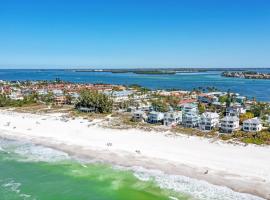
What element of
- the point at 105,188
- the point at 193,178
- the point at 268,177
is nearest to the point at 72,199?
the point at 105,188

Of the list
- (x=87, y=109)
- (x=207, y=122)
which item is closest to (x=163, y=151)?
(x=207, y=122)

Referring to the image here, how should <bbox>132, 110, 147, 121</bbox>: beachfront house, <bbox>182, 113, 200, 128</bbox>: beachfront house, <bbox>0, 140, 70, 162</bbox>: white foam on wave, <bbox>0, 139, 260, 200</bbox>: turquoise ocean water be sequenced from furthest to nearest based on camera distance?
<bbox>132, 110, 147, 121</bbox>: beachfront house, <bbox>182, 113, 200, 128</bbox>: beachfront house, <bbox>0, 140, 70, 162</bbox>: white foam on wave, <bbox>0, 139, 260, 200</bbox>: turquoise ocean water

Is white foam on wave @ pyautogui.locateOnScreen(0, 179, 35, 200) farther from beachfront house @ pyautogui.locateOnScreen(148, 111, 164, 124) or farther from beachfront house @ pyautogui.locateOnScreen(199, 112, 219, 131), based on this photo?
beachfront house @ pyautogui.locateOnScreen(199, 112, 219, 131)

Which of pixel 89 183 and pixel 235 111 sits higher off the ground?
pixel 235 111

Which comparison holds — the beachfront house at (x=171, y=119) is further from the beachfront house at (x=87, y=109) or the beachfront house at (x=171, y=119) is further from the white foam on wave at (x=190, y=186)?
the white foam on wave at (x=190, y=186)

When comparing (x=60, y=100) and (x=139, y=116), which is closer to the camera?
(x=139, y=116)

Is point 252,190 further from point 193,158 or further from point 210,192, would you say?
point 193,158

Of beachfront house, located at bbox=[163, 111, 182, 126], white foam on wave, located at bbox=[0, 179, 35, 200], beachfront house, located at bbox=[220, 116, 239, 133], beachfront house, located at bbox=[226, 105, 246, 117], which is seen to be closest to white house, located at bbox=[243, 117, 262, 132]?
beachfront house, located at bbox=[220, 116, 239, 133]

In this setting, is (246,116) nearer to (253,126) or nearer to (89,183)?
(253,126)
